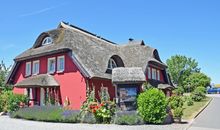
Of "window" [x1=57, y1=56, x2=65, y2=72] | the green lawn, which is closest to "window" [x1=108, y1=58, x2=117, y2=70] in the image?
"window" [x1=57, y1=56, x2=65, y2=72]

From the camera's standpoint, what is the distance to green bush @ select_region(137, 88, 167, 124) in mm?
17609

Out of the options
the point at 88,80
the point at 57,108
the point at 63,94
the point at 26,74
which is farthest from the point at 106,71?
the point at 26,74

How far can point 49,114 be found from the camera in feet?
63.0

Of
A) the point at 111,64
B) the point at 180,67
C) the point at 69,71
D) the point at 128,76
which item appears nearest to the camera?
the point at 128,76

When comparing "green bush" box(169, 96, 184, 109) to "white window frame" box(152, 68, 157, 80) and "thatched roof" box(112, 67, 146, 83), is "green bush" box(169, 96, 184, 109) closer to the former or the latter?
"thatched roof" box(112, 67, 146, 83)

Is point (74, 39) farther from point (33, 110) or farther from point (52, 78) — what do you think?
point (33, 110)

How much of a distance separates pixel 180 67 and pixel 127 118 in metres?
73.9

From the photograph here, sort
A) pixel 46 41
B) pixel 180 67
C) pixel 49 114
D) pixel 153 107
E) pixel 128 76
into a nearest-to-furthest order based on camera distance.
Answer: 1. pixel 153 107
2. pixel 49 114
3. pixel 128 76
4. pixel 46 41
5. pixel 180 67

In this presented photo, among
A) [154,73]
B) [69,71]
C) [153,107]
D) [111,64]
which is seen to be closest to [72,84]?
[69,71]

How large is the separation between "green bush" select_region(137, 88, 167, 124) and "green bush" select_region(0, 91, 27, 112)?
36.7ft

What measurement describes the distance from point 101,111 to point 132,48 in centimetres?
1664

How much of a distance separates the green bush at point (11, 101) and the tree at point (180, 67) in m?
67.8

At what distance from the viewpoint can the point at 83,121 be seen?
60.0 ft

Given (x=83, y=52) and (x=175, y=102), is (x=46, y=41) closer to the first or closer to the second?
(x=83, y=52)
